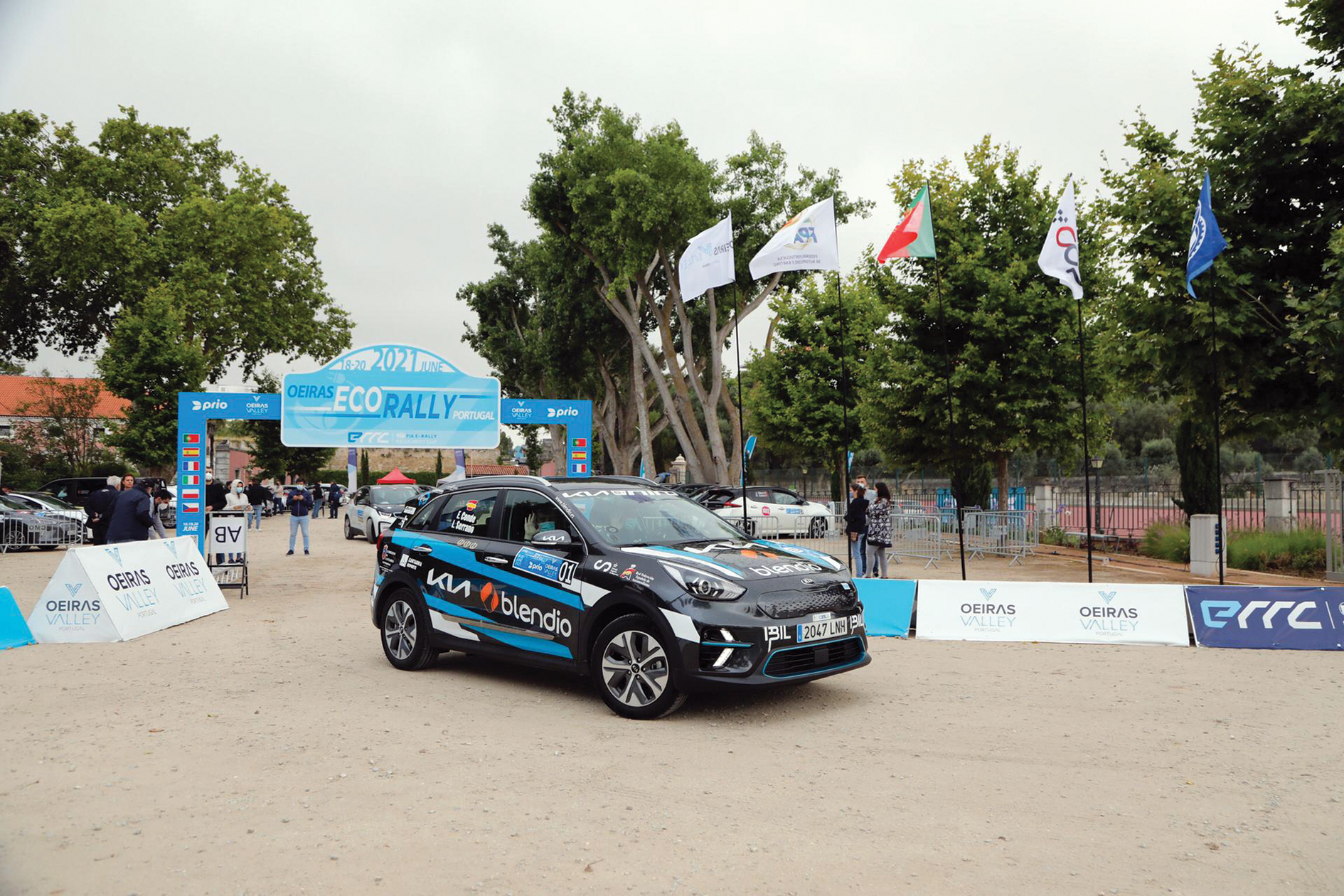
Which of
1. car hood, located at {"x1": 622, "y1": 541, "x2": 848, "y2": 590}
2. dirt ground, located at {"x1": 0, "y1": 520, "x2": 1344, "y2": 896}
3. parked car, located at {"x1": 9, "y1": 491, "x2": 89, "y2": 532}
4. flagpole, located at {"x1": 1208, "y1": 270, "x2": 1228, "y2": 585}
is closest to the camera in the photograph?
dirt ground, located at {"x1": 0, "y1": 520, "x2": 1344, "y2": 896}

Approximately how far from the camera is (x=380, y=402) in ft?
59.4

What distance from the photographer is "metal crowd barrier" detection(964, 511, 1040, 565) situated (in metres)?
20.1

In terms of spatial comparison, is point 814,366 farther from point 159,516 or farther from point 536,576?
point 536,576

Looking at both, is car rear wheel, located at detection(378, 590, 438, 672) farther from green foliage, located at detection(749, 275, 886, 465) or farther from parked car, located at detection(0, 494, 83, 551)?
green foliage, located at detection(749, 275, 886, 465)


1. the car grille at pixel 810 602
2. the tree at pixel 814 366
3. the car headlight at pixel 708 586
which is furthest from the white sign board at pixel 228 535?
the tree at pixel 814 366

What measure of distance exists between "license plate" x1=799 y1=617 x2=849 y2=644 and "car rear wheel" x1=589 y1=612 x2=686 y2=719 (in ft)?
3.22

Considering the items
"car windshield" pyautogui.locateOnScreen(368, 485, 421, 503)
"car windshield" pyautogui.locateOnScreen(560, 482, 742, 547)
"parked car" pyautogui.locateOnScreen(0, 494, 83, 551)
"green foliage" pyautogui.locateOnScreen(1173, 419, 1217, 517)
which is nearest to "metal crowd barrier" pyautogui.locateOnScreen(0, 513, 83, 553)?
"parked car" pyautogui.locateOnScreen(0, 494, 83, 551)

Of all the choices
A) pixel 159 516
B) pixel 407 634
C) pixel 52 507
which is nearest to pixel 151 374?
pixel 52 507

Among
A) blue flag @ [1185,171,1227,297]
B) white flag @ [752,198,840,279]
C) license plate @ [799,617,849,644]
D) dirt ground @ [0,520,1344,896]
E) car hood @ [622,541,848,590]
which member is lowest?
dirt ground @ [0,520,1344,896]

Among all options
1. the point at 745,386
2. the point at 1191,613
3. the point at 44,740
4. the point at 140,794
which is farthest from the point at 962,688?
the point at 745,386

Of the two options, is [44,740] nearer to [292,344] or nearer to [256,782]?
[256,782]

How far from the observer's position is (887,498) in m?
15.5

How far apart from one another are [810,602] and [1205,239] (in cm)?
896

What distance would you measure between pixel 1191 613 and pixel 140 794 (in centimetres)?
974
